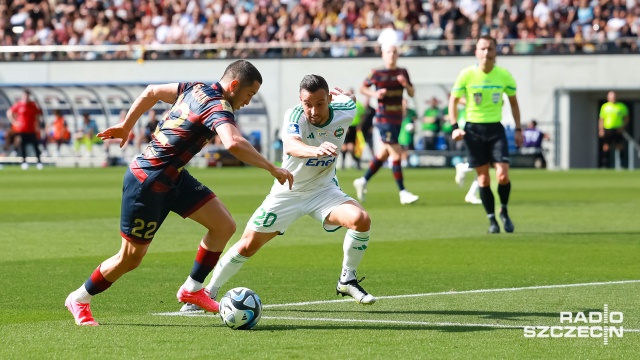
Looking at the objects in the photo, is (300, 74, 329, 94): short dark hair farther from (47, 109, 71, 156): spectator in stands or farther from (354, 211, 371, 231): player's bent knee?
(47, 109, 71, 156): spectator in stands

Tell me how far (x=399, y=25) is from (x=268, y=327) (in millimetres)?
32682

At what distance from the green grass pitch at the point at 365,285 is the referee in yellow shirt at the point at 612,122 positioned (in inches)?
652

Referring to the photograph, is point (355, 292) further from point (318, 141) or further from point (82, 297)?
point (82, 297)

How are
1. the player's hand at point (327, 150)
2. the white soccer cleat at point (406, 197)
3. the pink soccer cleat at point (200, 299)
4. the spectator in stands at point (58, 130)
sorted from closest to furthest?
1. the player's hand at point (327, 150)
2. the pink soccer cleat at point (200, 299)
3. the white soccer cleat at point (406, 197)
4. the spectator in stands at point (58, 130)

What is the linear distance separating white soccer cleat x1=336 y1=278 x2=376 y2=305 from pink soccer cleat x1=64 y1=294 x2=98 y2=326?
6.17 ft

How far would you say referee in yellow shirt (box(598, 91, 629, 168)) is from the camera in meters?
36.7

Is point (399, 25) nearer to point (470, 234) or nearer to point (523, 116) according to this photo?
point (523, 116)

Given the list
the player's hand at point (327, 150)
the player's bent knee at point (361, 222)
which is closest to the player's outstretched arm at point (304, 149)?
the player's hand at point (327, 150)

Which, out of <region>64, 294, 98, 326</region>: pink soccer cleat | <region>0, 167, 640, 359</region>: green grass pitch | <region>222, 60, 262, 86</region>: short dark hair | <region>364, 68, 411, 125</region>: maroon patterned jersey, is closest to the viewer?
<region>0, 167, 640, 359</region>: green grass pitch

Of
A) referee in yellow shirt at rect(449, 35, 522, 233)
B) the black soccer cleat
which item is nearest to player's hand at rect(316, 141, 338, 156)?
referee in yellow shirt at rect(449, 35, 522, 233)

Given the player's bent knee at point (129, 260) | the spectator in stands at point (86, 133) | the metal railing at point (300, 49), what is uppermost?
the player's bent knee at point (129, 260)

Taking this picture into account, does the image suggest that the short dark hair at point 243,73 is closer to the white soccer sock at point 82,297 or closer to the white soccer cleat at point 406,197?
the white soccer sock at point 82,297

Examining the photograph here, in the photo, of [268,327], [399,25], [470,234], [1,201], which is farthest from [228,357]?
[399,25]

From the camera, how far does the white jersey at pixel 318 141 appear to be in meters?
8.98
